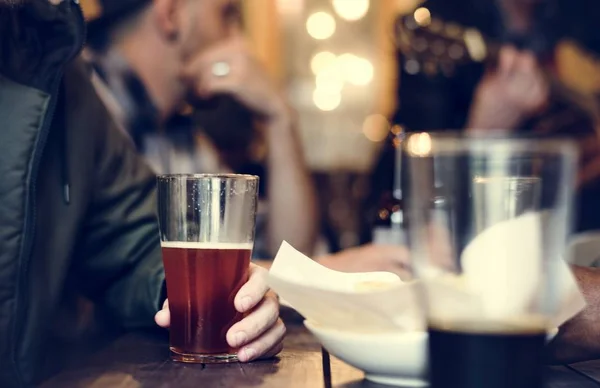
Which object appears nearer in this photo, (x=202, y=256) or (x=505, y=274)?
(x=505, y=274)

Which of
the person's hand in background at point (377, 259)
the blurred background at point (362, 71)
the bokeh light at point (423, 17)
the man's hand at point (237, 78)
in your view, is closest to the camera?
the person's hand in background at point (377, 259)

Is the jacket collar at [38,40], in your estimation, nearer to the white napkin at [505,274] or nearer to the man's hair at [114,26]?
the white napkin at [505,274]

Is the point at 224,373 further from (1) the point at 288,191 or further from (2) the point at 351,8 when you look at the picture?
(2) the point at 351,8

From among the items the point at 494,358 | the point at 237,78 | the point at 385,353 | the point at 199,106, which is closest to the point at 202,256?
the point at 385,353

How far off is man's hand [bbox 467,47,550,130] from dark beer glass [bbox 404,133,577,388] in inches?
97.5

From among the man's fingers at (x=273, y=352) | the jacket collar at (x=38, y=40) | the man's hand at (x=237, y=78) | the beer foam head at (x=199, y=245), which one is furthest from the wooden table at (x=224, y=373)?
the man's hand at (x=237, y=78)

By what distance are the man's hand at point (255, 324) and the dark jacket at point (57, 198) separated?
0.22 m

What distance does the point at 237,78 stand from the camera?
2.28 m

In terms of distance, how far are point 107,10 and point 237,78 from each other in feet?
2.08

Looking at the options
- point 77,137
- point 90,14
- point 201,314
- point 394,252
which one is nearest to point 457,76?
point 90,14

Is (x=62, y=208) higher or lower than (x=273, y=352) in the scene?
higher

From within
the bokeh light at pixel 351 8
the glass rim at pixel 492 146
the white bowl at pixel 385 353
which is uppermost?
the bokeh light at pixel 351 8

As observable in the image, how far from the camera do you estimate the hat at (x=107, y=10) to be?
253 cm

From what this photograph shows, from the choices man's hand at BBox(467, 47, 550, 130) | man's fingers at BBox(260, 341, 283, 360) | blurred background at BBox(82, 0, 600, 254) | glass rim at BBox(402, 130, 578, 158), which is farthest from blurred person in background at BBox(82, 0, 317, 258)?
glass rim at BBox(402, 130, 578, 158)
